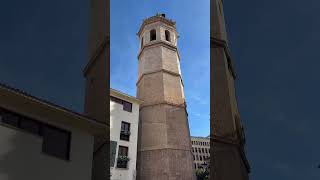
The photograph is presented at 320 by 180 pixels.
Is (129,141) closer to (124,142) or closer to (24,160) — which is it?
(124,142)

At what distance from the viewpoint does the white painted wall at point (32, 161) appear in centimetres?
1097

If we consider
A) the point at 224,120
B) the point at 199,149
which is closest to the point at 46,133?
the point at 224,120

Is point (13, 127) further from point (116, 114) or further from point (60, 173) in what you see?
point (116, 114)

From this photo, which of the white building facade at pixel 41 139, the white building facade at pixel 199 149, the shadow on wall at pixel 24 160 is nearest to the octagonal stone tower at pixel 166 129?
the white building facade at pixel 199 149

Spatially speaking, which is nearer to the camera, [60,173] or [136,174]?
[136,174]

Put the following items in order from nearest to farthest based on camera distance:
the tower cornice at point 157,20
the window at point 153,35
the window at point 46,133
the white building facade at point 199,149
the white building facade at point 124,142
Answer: the white building facade at point 199,149
the white building facade at point 124,142
the tower cornice at point 157,20
the window at point 153,35
the window at point 46,133

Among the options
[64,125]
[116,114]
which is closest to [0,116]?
[64,125]

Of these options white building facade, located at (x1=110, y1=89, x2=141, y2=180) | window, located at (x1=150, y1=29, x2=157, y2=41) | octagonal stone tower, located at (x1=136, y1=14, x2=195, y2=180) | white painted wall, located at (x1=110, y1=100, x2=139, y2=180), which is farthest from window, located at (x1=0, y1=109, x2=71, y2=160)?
octagonal stone tower, located at (x1=136, y1=14, x2=195, y2=180)

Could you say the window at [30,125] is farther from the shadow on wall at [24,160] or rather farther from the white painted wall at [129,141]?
the white painted wall at [129,141]

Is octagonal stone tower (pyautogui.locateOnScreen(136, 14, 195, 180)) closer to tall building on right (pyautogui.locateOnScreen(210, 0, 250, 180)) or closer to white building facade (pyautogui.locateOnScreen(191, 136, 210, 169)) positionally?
white building facade (pyautogui.locateOnScreen(191, 136, 210, 169))

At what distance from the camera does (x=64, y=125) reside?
1307cm

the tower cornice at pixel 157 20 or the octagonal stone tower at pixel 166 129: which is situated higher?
the tower cornice at pixel 157 20

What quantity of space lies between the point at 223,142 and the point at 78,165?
494 cm

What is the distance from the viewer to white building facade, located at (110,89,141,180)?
7.48m
